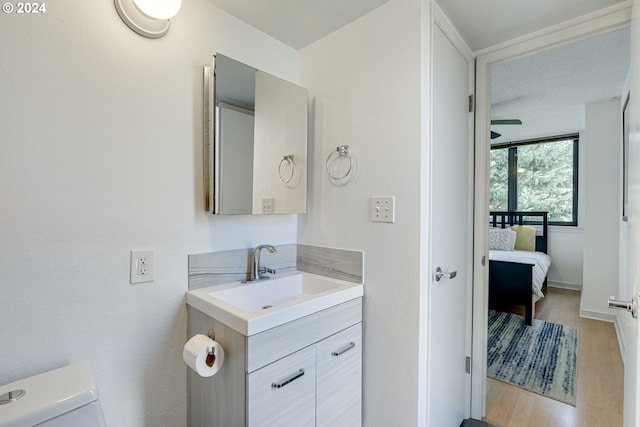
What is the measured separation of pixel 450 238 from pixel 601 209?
2.85 meters

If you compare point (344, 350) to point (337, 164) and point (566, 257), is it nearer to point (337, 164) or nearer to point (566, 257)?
point (337, 164)

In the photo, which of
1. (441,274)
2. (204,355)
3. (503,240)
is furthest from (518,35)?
(503,240)

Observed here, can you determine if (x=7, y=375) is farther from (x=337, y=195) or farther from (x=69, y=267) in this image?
(x=337, y=195)

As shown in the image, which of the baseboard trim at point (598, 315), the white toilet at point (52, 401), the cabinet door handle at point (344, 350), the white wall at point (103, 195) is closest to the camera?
the white toilet at point (52, 401)

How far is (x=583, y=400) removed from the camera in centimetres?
190

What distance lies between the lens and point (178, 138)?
1.30 metres

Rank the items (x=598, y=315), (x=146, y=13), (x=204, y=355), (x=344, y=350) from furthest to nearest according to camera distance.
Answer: (x=598, y=315)
(x=344, y=350)
(x=146, y=13)
(x=204, y=355)

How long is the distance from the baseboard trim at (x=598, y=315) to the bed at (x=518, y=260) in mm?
402

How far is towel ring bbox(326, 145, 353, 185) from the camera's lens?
4.95 feet

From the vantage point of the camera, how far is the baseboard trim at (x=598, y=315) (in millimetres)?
3114

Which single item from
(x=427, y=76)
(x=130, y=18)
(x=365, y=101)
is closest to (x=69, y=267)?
(x=130, y=18)

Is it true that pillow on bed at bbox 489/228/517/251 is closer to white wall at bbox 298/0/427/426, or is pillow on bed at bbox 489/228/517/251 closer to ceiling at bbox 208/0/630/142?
ceiling at bbox 208/0/630/142

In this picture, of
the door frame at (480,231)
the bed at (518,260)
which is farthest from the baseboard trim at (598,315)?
the door frame at (480,231)

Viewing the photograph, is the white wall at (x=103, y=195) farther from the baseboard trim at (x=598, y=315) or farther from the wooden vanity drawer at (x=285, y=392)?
the baseboard trim at (x=598, y=315)
